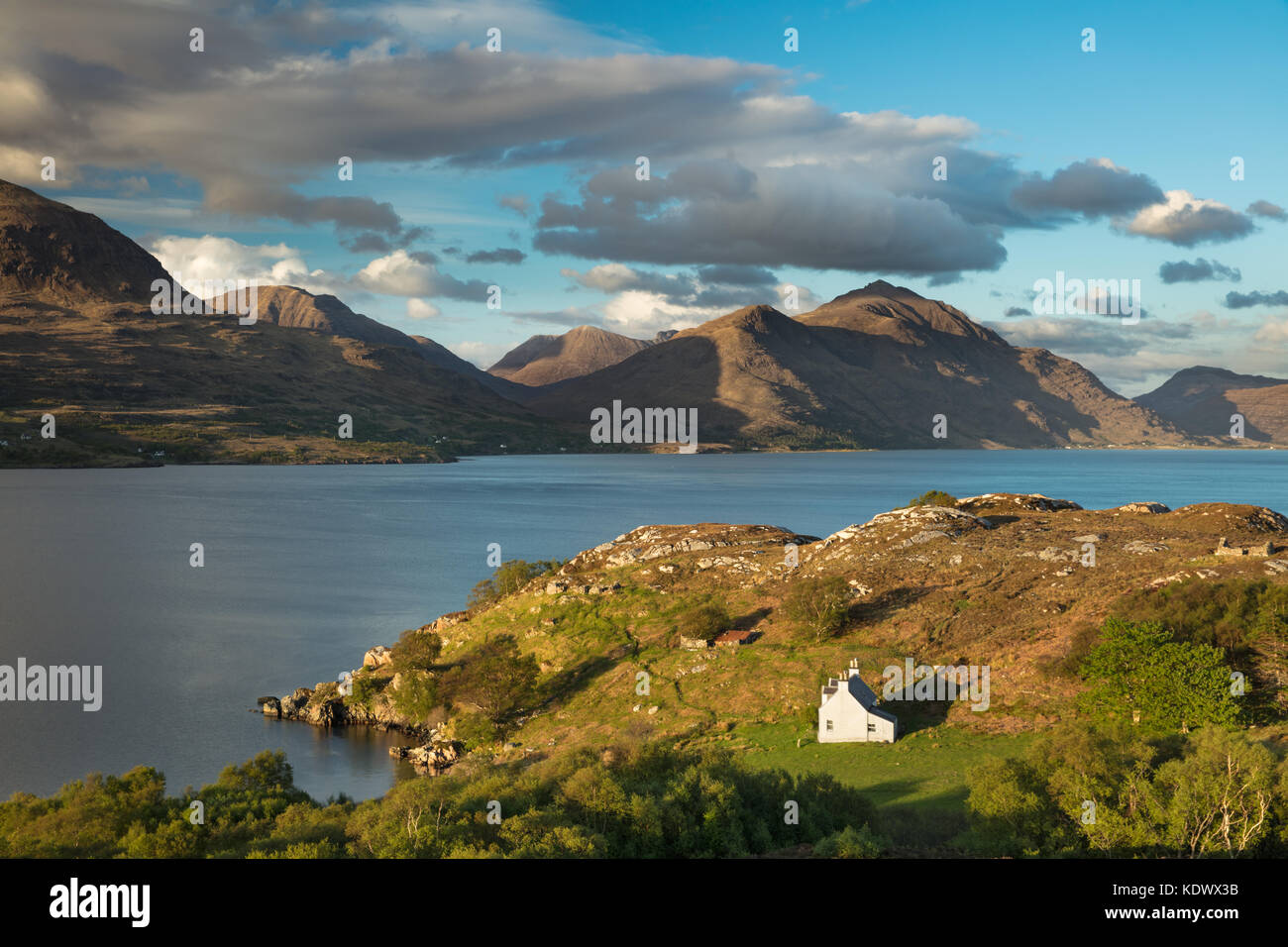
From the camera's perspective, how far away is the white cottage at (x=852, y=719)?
4419 centimetres

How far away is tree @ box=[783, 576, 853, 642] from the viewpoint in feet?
190

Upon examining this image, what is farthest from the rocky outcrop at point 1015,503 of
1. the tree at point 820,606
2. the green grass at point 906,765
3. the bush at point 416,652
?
the bush at point 416,652

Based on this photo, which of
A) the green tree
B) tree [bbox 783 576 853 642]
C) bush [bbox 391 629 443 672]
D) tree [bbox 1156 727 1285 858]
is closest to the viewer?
tree [bbox 1156 727 1285 858]

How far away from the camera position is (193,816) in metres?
34.1

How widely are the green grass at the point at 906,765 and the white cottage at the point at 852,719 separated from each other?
0.43m

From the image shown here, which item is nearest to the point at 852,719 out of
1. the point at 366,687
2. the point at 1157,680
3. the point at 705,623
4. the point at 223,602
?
the point at 1157,680

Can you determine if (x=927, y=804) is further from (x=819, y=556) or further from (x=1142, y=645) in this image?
(x=819, y=556)

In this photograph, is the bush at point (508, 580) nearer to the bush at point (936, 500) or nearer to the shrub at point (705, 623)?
the shrub at point (705, 623)

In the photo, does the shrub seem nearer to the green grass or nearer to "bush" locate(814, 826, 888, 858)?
the green grass

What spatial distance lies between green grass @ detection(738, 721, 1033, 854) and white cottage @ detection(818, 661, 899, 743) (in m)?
0.43

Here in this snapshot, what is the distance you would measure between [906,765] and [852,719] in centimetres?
433

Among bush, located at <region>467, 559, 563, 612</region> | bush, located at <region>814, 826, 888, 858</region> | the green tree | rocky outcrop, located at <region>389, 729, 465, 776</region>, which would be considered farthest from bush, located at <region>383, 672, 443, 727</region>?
bush, located at <region>814, 826, 888, 858</region>
